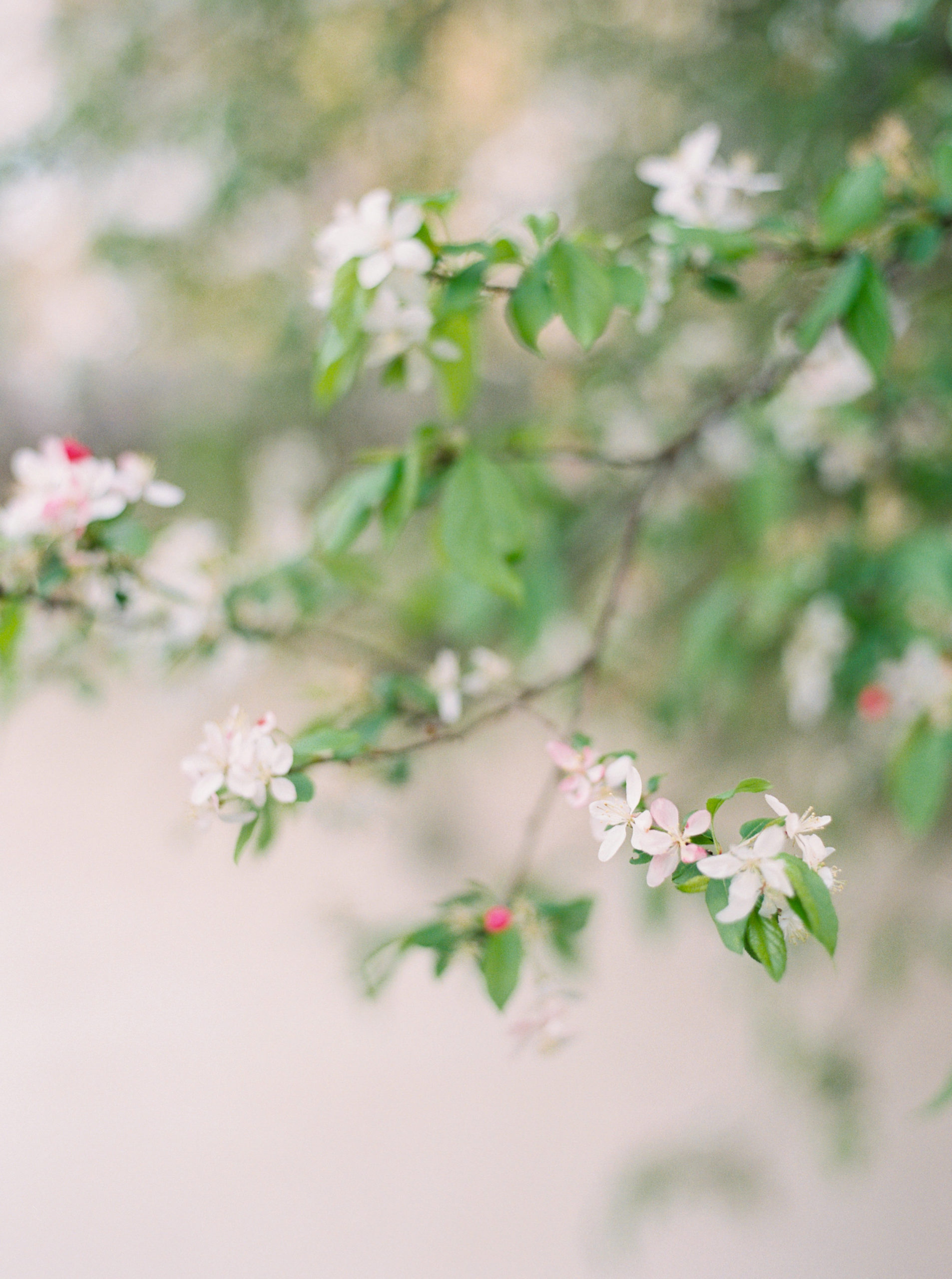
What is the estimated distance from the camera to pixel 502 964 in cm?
53

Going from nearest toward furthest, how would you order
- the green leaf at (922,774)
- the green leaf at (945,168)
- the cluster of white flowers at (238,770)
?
the cluster of white flowers at (238,770) → the green leaf at (945,168) → the green leaf at (922,774)

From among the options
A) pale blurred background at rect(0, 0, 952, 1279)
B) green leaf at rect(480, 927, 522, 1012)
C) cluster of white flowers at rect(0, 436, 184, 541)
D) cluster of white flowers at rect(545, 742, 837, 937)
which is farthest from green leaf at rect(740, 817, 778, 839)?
pale blurred background at rect(0, 0, 952, 1279)

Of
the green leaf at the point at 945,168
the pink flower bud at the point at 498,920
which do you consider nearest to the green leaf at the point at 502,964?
the pink flower bud at the point at 498,920

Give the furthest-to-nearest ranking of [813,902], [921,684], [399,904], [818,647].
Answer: [399,904] → [818,647] → [921,684] → [813,902]

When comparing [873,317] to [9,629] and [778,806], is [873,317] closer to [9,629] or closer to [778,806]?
[778,806]

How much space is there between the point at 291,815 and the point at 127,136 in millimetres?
1114

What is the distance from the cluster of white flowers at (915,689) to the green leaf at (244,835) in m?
0.61

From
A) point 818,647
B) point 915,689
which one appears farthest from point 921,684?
point 818,647

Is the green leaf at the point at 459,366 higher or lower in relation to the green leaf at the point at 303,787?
higher

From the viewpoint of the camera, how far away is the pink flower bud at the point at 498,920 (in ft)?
1.78

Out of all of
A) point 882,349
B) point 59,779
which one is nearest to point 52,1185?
point 59,779

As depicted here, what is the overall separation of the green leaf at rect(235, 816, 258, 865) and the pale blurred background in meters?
0.40

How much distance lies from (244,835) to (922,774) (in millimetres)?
594

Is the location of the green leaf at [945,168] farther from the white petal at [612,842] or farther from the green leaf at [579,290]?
the white petal at [612,842]
